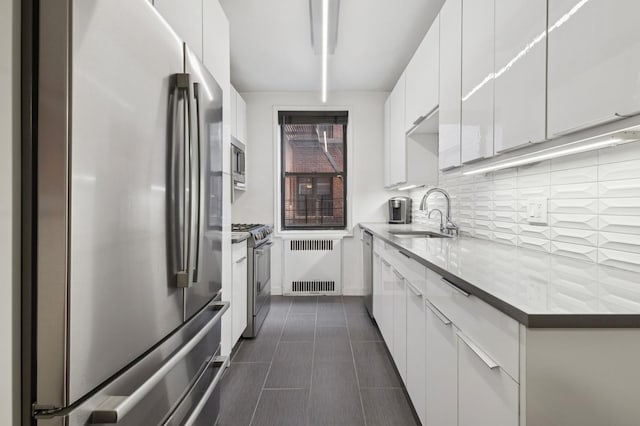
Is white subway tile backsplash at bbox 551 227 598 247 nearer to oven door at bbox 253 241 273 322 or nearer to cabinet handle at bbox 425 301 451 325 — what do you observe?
cabinet handle at bbox 425 301 451 325

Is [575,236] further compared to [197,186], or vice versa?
[575,236]

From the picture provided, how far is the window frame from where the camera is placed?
14.6 ft

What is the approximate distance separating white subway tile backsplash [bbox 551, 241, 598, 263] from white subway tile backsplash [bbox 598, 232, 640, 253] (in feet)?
0.16

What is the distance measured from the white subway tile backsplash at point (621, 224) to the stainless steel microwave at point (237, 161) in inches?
110

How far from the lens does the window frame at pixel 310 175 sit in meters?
4.44

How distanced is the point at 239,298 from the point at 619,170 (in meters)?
2.35

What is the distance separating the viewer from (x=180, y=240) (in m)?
1.16

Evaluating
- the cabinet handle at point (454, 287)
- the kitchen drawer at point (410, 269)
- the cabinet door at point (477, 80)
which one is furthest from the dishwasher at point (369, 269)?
the cabinet handle at point (454, 287)

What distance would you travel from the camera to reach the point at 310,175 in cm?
465

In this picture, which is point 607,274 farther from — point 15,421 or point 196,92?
point 15,421

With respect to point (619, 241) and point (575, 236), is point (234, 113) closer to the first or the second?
point (575, 236)

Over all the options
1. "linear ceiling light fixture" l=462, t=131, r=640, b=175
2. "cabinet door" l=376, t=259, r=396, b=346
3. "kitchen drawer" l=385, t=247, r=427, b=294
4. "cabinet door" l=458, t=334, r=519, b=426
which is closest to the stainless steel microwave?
"cabinet door" l=376, t=259, r=396, b=346

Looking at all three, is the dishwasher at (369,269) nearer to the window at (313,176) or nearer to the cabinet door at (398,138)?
the cabinet door at (398,138)

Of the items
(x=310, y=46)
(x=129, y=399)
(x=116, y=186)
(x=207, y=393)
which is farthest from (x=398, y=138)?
(x=129, y=399)
